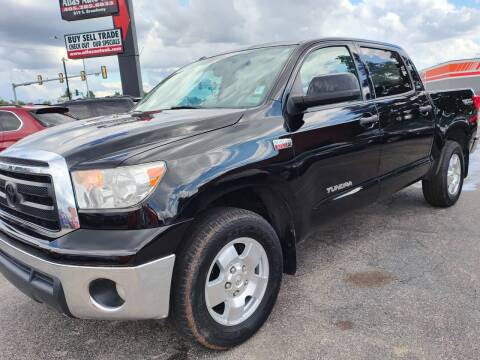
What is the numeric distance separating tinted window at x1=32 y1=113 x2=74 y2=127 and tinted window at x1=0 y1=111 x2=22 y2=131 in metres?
0.28

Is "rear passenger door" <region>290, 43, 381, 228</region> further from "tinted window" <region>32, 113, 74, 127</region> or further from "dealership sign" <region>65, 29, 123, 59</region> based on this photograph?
"dealership sign" <region>65, 29, 123, 59</region>

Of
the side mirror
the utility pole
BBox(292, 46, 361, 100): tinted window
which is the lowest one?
the side mirror

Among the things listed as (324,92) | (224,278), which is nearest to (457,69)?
(324,92)

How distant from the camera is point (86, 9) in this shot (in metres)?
18.2

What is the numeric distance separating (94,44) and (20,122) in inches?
537

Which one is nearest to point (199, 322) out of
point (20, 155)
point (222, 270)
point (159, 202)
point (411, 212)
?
point (222, 270)

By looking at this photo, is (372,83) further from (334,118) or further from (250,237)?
(250,237)

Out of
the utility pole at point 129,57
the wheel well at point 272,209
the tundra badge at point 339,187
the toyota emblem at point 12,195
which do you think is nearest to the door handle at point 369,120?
the tundra badge at point 339,187

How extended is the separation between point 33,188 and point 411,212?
4090 millimetres

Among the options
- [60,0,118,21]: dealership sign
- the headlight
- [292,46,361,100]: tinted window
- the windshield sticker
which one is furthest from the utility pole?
the headlight

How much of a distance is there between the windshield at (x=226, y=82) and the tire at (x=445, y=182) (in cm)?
253

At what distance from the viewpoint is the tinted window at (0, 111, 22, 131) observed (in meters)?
6.58

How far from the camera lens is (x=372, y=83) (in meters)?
3.67

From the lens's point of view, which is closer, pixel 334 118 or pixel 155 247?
pixel 155 247
